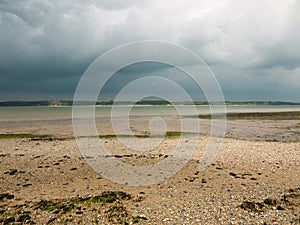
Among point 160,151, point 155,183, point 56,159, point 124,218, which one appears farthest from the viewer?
point 160,151

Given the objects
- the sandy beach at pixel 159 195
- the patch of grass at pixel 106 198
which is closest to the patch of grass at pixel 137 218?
the sandy beach at pixel 159 195

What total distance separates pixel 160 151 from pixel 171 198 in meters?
10.1

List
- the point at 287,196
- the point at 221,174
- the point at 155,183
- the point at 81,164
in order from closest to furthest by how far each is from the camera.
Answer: the point at 287,196 < the point at 155,183 < the point at 221,174 < the point at 81,164

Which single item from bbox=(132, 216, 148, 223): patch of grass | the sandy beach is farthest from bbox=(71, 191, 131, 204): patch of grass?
bbox=(132, 216, 148, 223): patch of grass

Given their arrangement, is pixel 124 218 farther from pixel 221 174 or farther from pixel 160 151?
pixel 160 151

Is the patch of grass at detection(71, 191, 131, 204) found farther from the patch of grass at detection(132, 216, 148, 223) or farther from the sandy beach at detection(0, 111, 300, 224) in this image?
the patch of grass at detection(132, 216, 148, 223)

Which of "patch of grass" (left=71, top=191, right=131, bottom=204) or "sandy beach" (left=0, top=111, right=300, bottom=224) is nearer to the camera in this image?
"sandy beach" (left=0, top=111, right=300, bottom=224)

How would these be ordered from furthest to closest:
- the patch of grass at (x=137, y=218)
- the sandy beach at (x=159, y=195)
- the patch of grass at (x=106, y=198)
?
the patch of grass at (x=106, y=198) < the sandy beach at (x=159, y=195) < the patch of grass at (x=137, y=218)

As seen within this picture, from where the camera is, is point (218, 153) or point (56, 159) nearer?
point (56, 159)

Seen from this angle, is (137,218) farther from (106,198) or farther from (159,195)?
(159,195)

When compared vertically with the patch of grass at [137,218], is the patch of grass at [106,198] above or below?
above

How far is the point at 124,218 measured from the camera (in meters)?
8.22

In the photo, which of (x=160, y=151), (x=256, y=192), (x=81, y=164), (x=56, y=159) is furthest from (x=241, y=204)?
(x=56, y=159)

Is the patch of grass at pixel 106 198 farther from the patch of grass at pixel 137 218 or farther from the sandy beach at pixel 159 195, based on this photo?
the patch of grass at pixel 137 218
